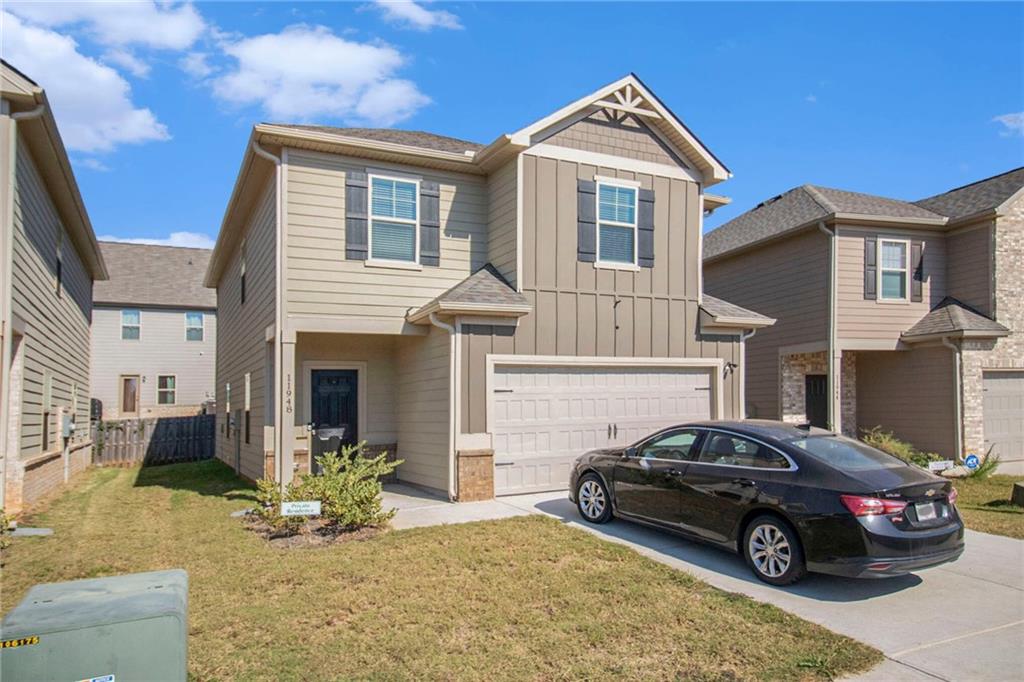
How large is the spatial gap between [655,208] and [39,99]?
9.51m

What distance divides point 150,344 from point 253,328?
54.9 feet

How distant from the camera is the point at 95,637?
2.53 m

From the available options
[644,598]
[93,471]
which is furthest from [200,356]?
[644,598]

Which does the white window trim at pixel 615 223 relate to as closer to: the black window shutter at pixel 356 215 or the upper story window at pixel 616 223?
the upper story window at pixel 616 223

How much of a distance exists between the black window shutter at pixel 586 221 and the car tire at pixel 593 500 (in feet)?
14.2

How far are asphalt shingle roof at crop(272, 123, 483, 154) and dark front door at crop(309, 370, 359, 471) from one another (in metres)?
4.30

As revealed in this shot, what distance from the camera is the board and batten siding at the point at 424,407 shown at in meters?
10.8

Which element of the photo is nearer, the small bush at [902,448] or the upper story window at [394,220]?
the upper story window at [394,220]

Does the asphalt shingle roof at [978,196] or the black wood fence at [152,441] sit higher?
the asphalt shingle roof at [978,196]

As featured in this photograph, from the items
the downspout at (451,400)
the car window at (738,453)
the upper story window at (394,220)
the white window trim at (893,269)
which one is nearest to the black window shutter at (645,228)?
the downspout at (451,400)

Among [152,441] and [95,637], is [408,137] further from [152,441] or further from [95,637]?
[152,441]

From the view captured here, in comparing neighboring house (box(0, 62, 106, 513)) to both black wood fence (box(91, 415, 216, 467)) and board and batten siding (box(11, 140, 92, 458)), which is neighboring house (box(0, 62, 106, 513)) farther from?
black wood fence (box(91, 415, 216, 467))

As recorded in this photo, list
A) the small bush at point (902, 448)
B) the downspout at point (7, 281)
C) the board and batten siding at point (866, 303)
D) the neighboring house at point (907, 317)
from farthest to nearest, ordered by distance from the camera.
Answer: the board and batten siding at point (866, 303), the neighboring house at point (907, 317), the small bush at point (902, 448), the downspout at point (7, 281)

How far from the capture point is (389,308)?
11242 millimetres
